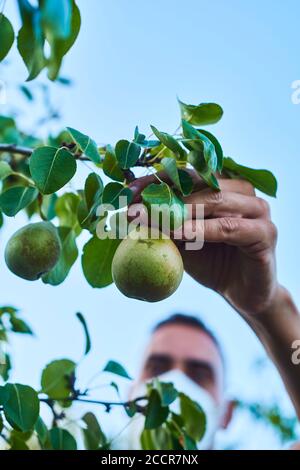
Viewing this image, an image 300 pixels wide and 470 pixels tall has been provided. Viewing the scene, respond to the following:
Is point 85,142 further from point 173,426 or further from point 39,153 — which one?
point 173,426

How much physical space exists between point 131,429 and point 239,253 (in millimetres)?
1373

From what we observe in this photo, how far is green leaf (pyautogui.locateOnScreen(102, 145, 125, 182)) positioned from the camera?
114 centimetres

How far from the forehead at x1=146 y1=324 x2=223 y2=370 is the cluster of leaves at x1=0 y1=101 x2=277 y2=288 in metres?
2.53

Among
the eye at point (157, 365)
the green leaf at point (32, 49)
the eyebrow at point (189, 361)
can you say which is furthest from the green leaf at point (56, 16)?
the eyebrow at point (189, 361)

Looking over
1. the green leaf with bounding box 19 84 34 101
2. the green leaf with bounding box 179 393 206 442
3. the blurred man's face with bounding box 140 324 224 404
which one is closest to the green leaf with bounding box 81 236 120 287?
the green leaf with bounding box 179 393 206 442

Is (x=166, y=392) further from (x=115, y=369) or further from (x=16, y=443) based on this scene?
(x=16, y=443)

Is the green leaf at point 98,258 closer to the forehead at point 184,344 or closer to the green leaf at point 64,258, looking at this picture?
the green leaf at point 64,258

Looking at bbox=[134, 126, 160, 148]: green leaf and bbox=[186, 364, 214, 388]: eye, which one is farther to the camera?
bbox=[186, 364, 214, 388]: eye

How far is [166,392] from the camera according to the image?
1.43m

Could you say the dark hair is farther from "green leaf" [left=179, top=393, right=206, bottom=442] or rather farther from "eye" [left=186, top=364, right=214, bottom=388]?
"green leaf" [left=179, top=393, right=206, bottom=442]

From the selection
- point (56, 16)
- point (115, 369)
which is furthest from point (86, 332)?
point (56, 16)

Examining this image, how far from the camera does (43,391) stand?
1478 mm

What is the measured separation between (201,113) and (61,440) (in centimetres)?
77
